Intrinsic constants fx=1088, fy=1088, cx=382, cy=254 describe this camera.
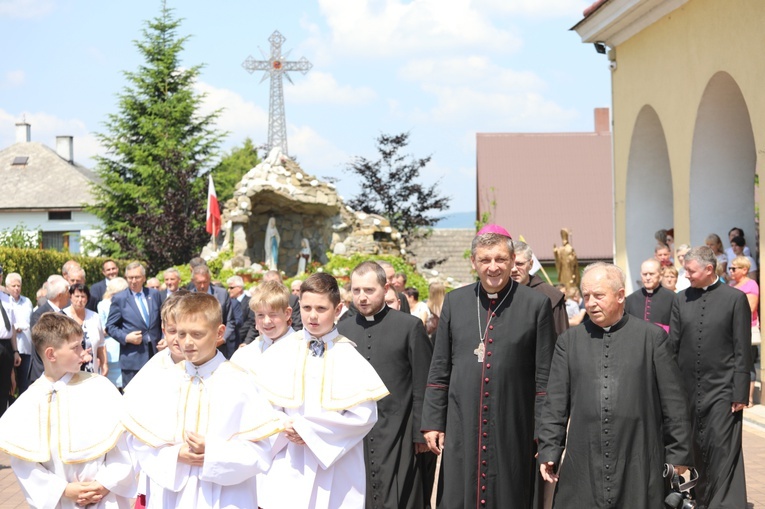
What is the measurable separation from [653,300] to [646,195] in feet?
35.5

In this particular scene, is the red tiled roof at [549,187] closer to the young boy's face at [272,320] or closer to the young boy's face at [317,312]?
the young boy's face at [272,320]

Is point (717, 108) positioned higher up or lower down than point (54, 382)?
higher up

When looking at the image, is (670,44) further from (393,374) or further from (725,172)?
(393,374)

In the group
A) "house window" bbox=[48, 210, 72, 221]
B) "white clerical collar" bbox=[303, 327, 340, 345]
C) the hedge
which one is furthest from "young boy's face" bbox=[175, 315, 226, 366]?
"house window" bbox=[48, 210, 72, 221]

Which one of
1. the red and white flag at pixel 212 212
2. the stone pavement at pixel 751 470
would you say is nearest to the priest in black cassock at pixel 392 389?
the stone pavement at pixel 751 470

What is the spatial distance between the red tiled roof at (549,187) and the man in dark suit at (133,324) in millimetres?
26226

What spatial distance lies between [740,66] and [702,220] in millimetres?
3261

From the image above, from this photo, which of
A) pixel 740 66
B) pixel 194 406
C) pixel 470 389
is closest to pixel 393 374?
pixel 470 389

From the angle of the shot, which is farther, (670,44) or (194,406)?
(670,44)

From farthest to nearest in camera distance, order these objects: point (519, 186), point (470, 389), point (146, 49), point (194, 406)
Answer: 1. point (519, 186)
2. point (146, 49)
3. point (470, 389)
4. point (194, 406)

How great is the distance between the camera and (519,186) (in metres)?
40.1

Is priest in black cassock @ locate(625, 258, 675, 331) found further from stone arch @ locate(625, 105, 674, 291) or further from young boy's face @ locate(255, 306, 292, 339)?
stone arch @ locate(625, 105, 674, 291)

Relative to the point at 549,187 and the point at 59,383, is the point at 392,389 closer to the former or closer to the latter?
the point at 59,383

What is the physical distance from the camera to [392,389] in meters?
7.02
